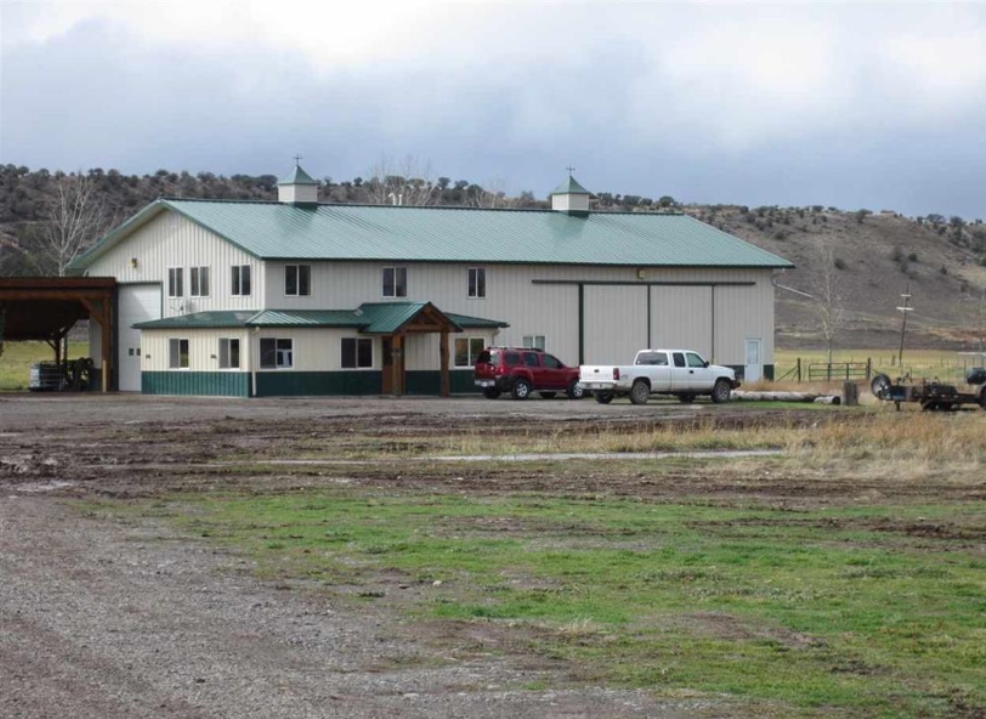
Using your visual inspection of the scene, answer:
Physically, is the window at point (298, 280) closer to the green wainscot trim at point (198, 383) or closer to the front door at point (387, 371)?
the front door at point (387, 371)

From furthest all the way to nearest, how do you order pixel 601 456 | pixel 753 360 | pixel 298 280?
1. pixel 753 360
2. pixel 298 280
3. pixel 601 456

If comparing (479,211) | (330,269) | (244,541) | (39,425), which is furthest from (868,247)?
(244,541)

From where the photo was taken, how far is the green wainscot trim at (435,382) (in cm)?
6338

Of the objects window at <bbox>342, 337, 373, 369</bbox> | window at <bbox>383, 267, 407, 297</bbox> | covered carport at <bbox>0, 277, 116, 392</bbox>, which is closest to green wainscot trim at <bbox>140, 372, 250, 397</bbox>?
covered carport at <bbox>0, 277, 116, 392</bbox>

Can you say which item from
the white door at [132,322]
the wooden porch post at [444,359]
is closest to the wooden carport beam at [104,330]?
the white door at [132,322]

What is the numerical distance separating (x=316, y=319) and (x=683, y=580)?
47.0 metres

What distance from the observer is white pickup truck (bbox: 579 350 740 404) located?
53875 mm

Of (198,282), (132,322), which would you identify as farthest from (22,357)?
(198,282)

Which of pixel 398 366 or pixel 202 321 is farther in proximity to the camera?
pixel 398 366

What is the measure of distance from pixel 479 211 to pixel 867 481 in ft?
152

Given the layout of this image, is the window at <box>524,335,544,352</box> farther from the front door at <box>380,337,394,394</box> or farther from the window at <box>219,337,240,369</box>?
the window at <box>219,337,240,369</box>

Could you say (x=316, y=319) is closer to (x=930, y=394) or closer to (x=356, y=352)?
(x=356, y=352)

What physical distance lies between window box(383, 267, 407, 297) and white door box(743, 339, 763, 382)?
49.6ft

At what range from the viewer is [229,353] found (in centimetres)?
6075
